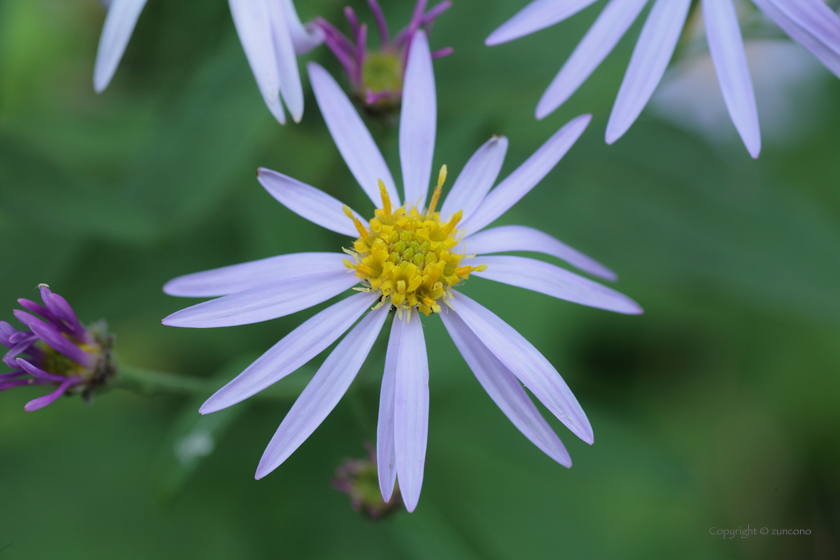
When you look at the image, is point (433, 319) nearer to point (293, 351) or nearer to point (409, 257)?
point (409, 257)

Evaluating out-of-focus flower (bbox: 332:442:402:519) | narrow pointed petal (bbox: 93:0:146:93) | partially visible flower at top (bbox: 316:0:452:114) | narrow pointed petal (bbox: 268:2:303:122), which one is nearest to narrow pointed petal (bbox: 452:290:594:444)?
out-of-focus flower (bbox: 332:442:402:519)

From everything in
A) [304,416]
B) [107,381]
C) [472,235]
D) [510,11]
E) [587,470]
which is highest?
[510,11]

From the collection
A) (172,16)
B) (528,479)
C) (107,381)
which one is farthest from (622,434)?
(172,16)

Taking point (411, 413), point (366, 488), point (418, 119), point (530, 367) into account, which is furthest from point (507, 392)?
point (418, 119)

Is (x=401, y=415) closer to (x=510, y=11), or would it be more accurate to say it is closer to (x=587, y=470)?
(x=587, y=470)

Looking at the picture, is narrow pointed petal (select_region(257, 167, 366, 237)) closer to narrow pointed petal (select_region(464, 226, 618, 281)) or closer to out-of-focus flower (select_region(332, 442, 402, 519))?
narrow pointed petal (select_region(464, 226, 618, 281))

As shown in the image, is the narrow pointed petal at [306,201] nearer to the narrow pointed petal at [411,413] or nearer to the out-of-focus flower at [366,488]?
the narrow pointed petal at [411,413]
